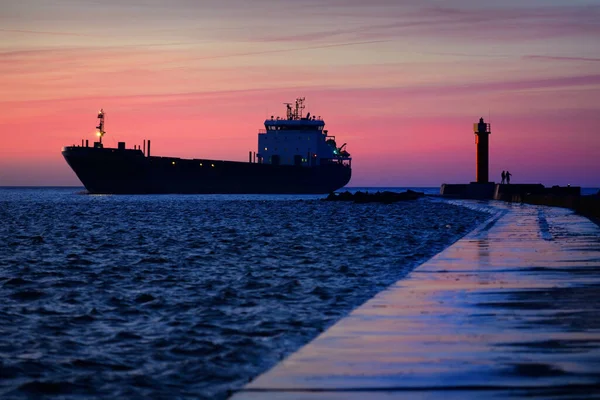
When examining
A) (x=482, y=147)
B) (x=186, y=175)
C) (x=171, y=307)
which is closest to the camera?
(x=171, y=307)

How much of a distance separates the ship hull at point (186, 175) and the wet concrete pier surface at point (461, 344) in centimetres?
9139

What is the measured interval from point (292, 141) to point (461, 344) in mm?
112703

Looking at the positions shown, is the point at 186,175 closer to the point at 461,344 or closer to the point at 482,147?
the point at 482,147

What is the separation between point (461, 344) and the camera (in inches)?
258

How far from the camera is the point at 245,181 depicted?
119m

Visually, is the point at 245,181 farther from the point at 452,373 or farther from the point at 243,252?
the point at 452,373

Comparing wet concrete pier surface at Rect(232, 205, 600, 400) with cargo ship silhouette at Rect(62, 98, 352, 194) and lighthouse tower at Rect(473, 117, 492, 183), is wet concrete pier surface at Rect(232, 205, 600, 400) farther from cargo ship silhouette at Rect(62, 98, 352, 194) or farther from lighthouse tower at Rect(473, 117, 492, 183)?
cargo ship silhouette at Rect(62, 98, 352, 194)

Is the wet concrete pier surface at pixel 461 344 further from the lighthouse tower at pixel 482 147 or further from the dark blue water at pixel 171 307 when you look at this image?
the lighthouse tower at pixel 482 147

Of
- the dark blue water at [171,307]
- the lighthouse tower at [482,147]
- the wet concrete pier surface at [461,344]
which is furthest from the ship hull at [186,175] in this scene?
the wet concrete pier surface at [461,344]

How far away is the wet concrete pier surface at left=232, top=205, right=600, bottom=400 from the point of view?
508cm

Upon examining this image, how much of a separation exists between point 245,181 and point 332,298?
107 m

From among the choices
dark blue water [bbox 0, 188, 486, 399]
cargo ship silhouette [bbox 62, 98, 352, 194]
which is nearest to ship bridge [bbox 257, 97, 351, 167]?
cargo ship silhouette [bbox 62, 98, 352, 194]

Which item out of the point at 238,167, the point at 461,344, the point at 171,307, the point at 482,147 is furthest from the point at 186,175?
the point at 461,344

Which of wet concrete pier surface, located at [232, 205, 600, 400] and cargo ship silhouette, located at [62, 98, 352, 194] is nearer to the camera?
wet concrete pier surface, located at [232, 205, 600, 400]
